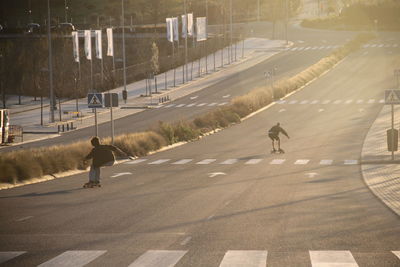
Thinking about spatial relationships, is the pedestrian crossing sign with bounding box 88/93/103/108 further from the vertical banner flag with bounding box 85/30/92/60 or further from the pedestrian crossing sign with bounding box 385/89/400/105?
the vertical banner flag with bounding box 85/30/92/60

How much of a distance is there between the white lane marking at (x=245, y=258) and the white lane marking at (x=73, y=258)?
243 centimetres

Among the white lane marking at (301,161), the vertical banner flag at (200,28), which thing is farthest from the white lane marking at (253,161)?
the vertical banner flag at (200,28)

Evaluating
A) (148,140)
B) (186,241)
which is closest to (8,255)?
(186,241)

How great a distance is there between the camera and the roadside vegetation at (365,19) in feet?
538

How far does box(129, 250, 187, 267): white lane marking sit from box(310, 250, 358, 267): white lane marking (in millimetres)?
2446

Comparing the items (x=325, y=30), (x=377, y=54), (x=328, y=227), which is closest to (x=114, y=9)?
(x=325, y=30)

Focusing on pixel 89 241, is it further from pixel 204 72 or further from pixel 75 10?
pixel 75 10

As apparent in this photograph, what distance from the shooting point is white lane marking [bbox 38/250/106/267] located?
46.6 ft

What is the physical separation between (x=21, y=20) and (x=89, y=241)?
172181 mm

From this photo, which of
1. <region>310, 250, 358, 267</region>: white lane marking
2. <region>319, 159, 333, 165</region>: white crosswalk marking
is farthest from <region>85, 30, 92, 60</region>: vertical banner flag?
<region>310, 250, 358, 267</region>: white lane marking

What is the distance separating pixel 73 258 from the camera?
14.8 m

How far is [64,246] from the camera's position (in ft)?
52.4

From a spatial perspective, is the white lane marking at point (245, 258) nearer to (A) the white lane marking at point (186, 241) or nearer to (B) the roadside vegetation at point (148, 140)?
(A) the white lane marking at point (186, 241)

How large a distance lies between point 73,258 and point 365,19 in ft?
541
